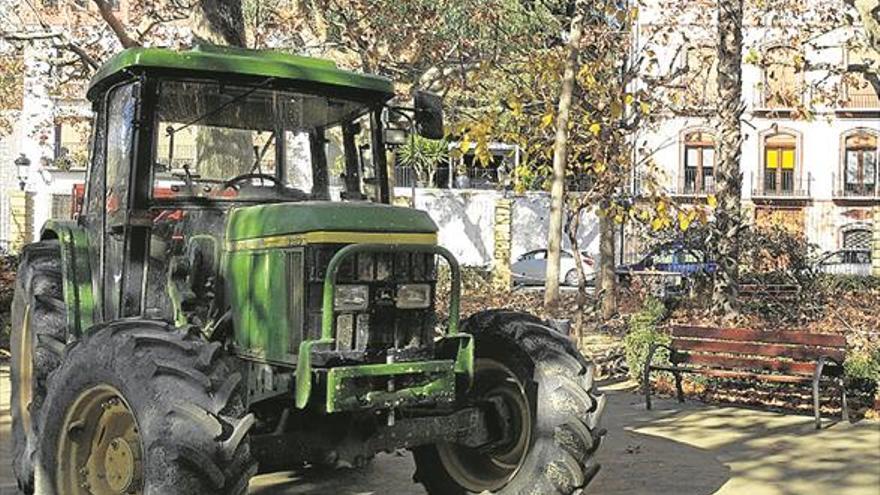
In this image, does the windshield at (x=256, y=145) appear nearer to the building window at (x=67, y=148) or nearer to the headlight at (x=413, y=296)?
the headlight at (x=413, y=296)

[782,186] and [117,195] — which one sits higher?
[782,186]

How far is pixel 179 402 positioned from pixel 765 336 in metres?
7.00

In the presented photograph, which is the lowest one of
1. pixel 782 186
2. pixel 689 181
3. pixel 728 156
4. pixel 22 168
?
pixel 728 156

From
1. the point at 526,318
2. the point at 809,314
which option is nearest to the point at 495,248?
the point at 809,314

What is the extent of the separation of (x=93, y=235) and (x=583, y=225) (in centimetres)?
3105

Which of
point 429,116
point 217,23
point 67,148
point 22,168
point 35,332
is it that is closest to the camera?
point 429,116

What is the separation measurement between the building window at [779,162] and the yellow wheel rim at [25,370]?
40158 mm

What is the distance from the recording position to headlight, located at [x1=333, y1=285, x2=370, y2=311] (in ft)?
17.3

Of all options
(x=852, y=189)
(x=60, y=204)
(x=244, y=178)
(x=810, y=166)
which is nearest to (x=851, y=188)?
(x=852, y=189)

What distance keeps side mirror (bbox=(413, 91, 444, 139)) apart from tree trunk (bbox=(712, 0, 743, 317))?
8.65m

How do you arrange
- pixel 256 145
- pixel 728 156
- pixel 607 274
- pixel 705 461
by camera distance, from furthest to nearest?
pixel 607 274, pixel 728 156, pixel 705 461, pixel 256 145

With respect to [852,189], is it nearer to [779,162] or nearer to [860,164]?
[860,164]

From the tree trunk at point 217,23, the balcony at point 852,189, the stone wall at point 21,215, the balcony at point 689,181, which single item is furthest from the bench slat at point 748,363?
the balcony at point 852,189

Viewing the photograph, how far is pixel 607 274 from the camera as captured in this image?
21625 mm
